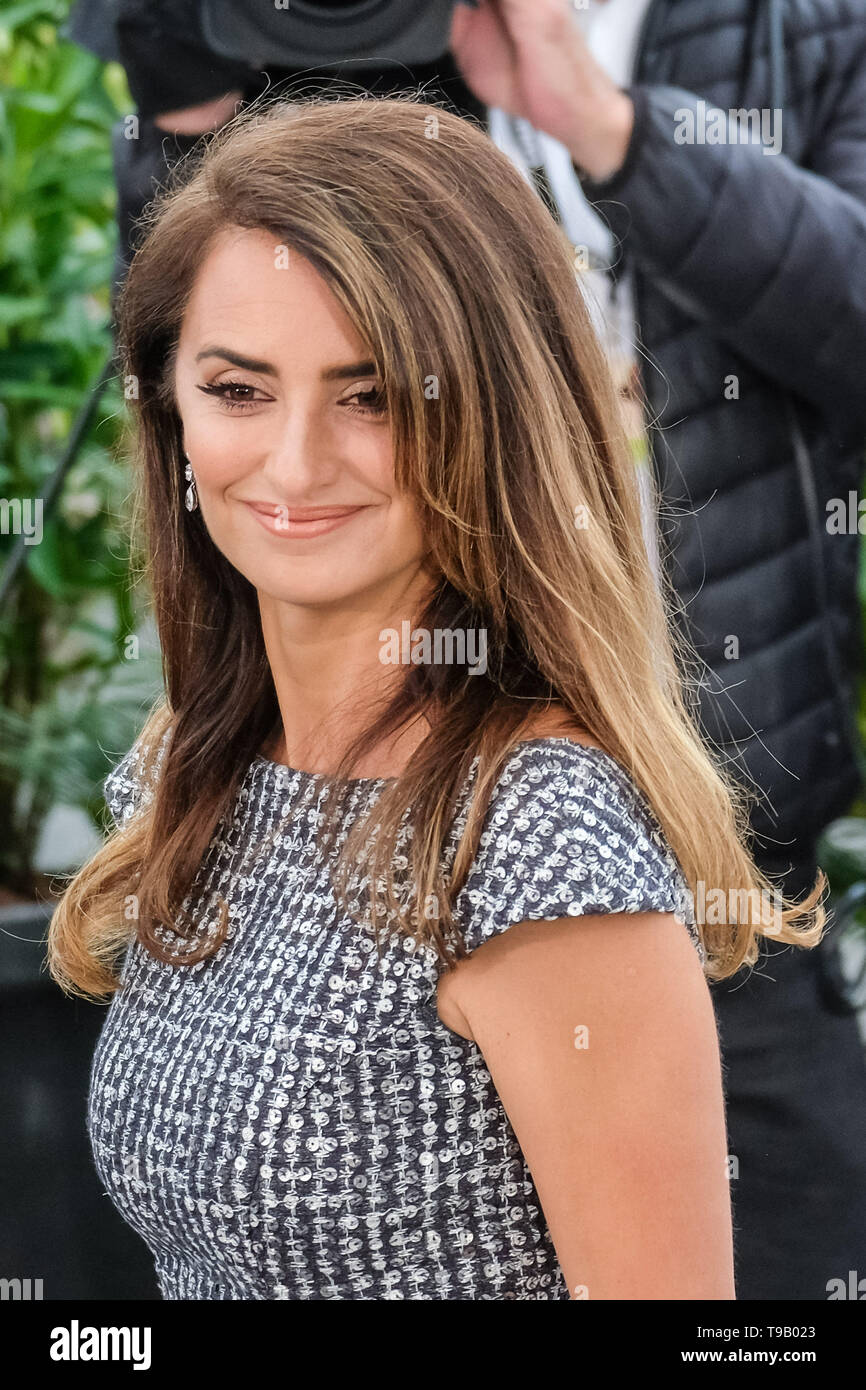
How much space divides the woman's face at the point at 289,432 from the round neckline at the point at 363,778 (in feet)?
0.35

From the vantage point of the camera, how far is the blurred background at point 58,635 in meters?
1.35

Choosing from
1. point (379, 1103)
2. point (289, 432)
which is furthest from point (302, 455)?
point (379, 1103)

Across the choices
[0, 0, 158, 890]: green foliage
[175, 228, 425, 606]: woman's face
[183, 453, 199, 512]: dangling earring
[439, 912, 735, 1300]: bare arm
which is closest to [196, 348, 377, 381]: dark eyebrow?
[175, 228, 425, 606]: woman's face

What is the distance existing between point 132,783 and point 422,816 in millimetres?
357

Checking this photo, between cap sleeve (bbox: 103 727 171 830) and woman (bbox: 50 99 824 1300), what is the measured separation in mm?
145

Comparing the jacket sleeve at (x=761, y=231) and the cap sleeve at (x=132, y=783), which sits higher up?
the jacket sleeve at (x=761, y=231)

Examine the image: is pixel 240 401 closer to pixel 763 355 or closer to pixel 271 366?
pixel 271 366

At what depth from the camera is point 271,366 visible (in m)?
0.77

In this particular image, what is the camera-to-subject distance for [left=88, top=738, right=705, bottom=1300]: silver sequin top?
70 cm

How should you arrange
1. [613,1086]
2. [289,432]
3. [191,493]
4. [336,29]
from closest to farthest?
1. [613,1086]
2. [289,432]
3. [191,493]
4. [336,29]

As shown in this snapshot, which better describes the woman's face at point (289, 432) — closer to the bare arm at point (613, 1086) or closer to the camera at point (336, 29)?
the bare arm at point (613, 1086)

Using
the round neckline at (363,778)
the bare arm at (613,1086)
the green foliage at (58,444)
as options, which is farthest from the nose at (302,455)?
the green foliage at (58,444)

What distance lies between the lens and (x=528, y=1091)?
679 mm
